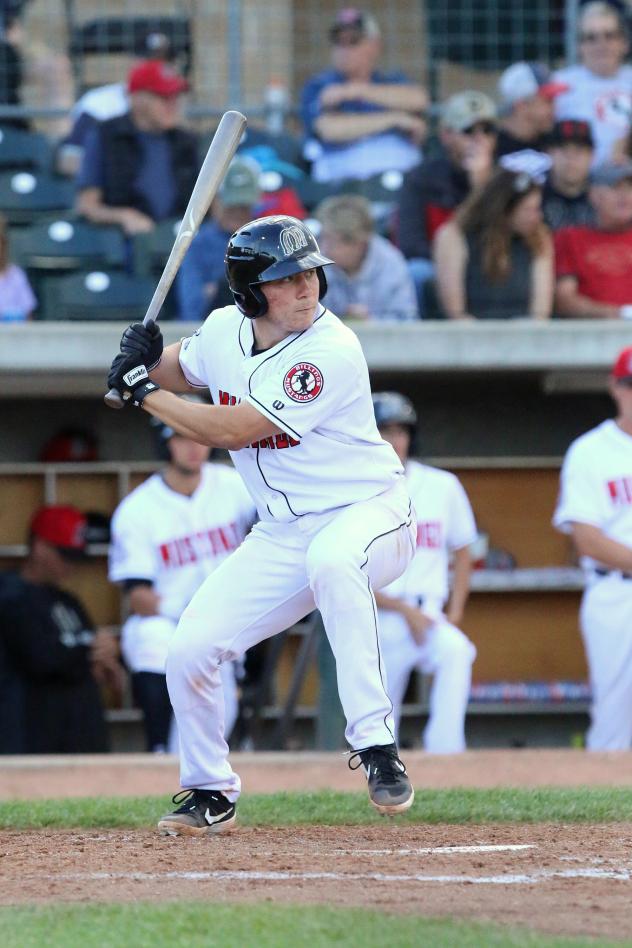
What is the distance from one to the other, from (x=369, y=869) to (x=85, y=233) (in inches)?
197

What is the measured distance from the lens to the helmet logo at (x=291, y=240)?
157 inches

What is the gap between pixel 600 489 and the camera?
21.9 feet

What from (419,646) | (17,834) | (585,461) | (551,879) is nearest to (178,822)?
(17,834)

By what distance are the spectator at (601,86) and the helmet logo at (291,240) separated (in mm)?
4822

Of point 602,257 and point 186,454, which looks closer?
point 186,454

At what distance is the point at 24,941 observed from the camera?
114 inches

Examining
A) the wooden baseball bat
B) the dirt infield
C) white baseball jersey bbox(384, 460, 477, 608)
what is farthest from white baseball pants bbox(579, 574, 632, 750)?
the wooden baseball bat

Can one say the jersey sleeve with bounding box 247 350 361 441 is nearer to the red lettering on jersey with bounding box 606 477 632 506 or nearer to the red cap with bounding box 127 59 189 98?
the red lettering on jersey with bounding box 606 477 632 506

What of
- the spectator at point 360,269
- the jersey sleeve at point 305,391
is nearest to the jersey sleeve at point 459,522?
the spectator at point 360,269

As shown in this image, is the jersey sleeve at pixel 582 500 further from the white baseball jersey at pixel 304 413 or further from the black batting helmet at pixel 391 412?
the white baseball jersey at pixel 304 413

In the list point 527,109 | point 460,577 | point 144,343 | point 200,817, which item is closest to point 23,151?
point 527,109

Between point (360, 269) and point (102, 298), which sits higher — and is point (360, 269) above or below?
above

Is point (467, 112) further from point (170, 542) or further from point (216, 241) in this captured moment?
point (170, 542)

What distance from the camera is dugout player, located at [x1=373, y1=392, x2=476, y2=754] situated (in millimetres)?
6535
